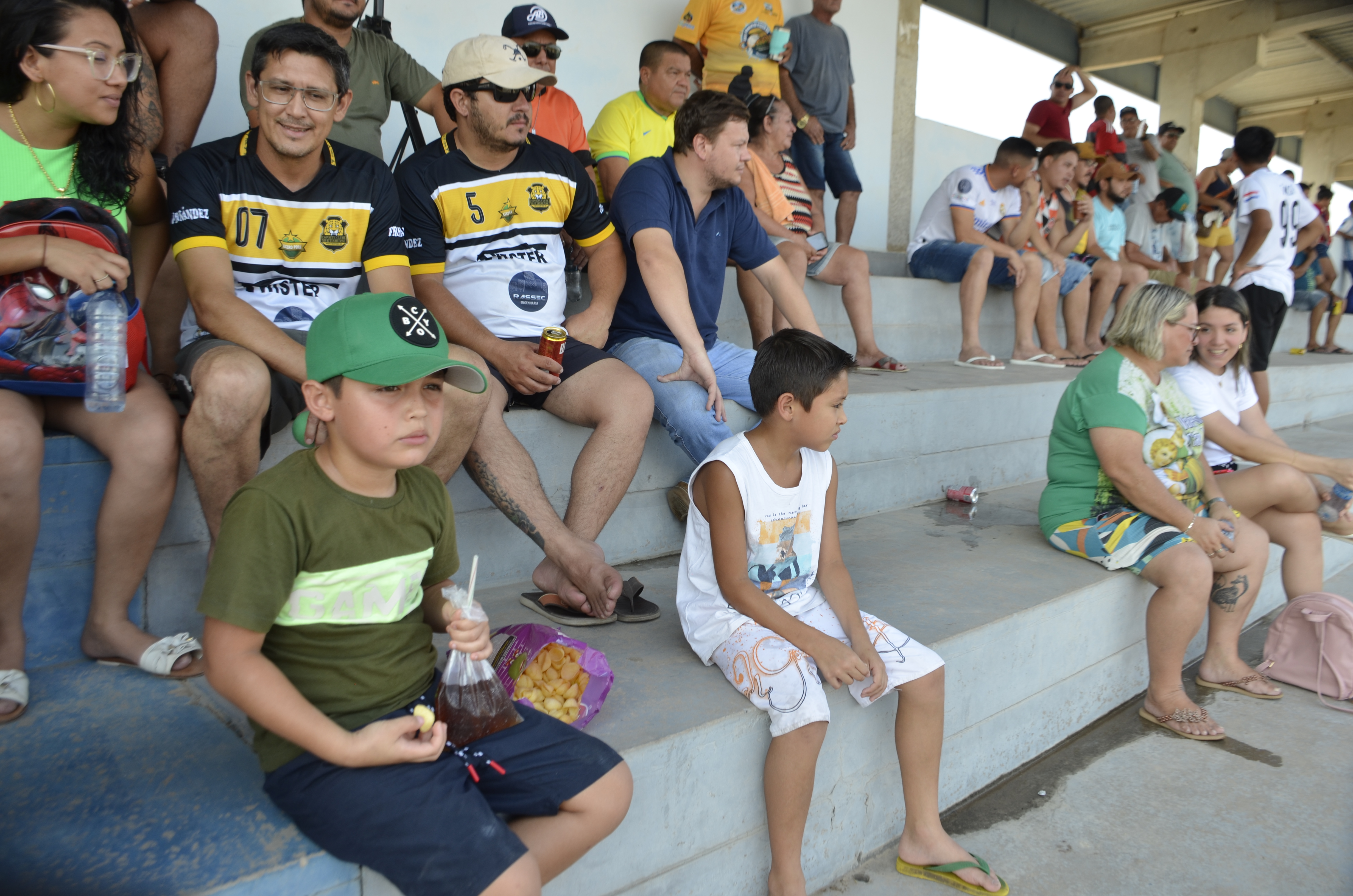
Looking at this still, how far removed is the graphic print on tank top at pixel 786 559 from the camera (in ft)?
7.32

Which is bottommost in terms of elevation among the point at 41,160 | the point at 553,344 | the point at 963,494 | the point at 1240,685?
the point at 1240,685

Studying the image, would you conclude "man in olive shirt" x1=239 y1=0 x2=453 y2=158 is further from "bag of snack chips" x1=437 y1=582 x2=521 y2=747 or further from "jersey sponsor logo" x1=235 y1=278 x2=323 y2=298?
"bag of snack chips" x1=437 y1=582 x2=521 y2=747

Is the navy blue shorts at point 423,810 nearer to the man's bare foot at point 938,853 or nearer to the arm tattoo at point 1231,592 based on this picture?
the man's bare foot at point 938,853

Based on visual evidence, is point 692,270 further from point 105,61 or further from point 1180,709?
point 1180,709

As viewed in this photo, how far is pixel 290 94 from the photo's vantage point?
2.34 meters

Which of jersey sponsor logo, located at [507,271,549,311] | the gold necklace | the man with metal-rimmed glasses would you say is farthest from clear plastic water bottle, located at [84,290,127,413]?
jersey sponsor logo, located at [507,271,549,311]

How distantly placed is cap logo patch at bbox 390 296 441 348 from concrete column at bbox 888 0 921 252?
722cm

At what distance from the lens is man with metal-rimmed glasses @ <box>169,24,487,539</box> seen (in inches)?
84.0

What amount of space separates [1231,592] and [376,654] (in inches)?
123

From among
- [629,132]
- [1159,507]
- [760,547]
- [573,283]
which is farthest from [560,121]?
[1159,507]

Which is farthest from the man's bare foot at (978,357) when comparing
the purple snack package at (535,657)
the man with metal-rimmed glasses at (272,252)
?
the purple snack package at (535,657)

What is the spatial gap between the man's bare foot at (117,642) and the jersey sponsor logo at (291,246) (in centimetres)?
102

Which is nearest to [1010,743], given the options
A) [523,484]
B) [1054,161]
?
[523,484]

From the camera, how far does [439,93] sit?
3828 millimetres
